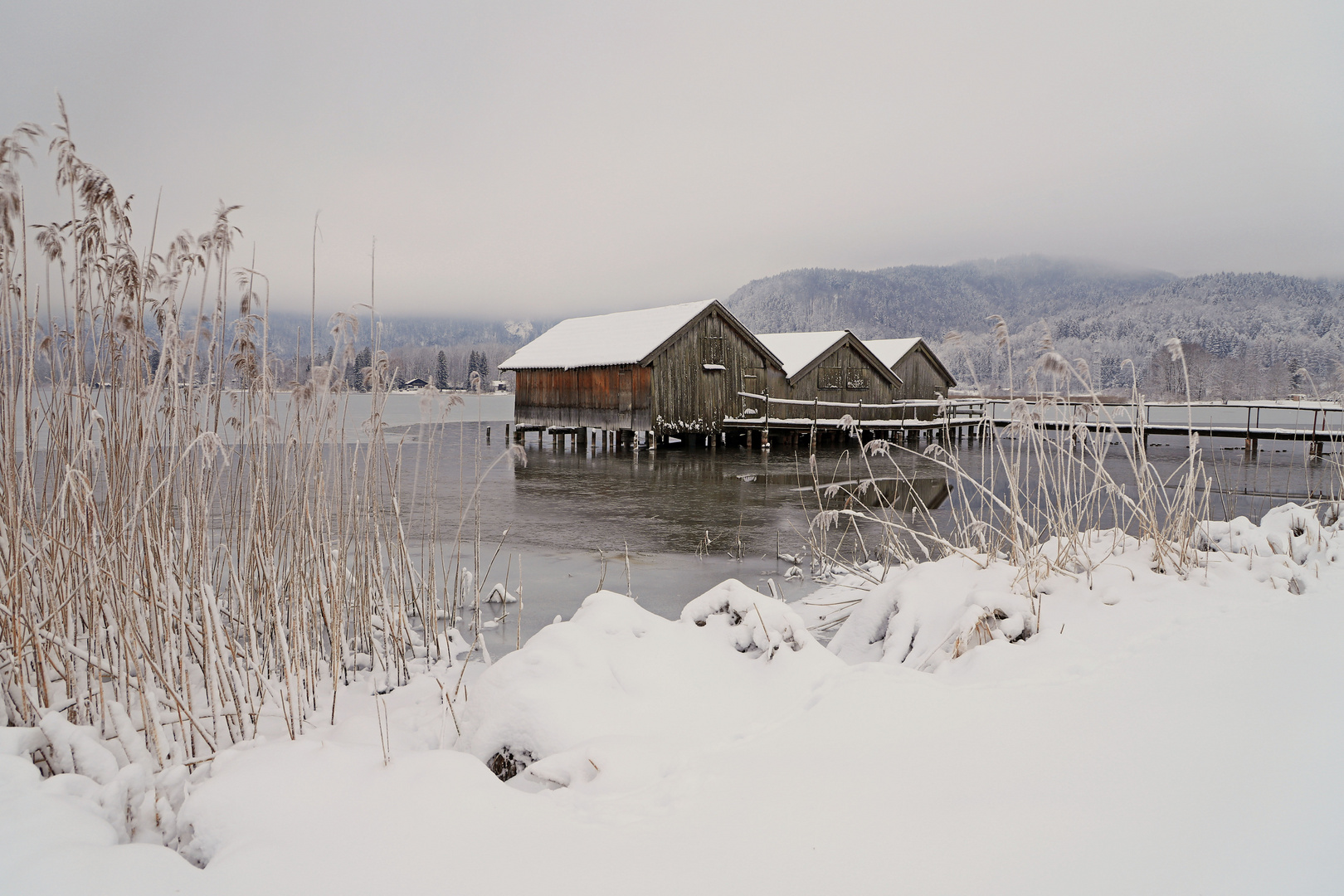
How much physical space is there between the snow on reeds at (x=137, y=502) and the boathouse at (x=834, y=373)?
971 inches

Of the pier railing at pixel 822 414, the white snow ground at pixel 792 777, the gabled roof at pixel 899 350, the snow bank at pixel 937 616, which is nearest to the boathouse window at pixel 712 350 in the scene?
the pier railing at pixel 822 414

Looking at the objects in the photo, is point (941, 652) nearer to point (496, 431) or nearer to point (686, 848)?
point (686, 848)

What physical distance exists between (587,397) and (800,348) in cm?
1021

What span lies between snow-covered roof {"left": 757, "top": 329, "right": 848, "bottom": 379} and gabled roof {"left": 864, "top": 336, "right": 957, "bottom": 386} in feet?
11.3

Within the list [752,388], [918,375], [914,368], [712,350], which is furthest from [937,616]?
[918,375]

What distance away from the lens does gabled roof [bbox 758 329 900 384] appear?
93.1 feet

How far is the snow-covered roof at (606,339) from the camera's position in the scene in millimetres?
24484

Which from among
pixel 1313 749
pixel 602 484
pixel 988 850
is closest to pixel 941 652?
pixel 1313 749

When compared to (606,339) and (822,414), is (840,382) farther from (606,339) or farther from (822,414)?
(606,339)

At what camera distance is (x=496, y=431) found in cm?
3553

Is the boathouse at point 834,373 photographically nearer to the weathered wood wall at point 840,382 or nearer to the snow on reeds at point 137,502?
the weathered wood wall at point 840,382

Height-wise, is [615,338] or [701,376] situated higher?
[615,338]

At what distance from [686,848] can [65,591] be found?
2.90 m

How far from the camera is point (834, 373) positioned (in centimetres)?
2930
